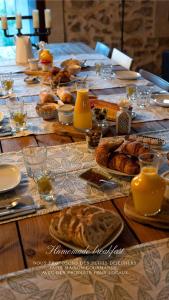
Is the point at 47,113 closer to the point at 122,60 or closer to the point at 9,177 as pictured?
the point at 9,177

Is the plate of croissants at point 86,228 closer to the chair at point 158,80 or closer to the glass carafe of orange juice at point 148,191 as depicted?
the glass carafe of orange juice at point 148,191

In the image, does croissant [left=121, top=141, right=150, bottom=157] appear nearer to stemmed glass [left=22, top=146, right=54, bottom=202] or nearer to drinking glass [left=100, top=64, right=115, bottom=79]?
stemmed glass [left=22, top=146, right=54, bottom=202]

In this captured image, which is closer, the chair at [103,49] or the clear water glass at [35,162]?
the clear water glass at [35,162]

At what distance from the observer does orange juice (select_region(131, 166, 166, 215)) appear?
0.91 m

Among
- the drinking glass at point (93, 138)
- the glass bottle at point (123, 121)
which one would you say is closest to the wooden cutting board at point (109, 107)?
the glass bottle at point (123, 121)

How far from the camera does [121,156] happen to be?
1.12m

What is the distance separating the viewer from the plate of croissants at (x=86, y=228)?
82cm

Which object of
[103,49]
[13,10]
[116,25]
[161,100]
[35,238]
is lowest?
[35,238]

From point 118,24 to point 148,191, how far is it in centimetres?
340

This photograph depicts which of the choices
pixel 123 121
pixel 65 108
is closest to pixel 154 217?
pixel 123 121

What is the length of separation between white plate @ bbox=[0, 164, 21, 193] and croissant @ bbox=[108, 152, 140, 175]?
0.96 ft

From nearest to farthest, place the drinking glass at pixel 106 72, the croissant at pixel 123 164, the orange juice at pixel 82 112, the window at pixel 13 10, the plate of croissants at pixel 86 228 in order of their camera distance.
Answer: the plate of croissants at pixel 86 228
the croissant at pixel 123 164
the orange juice at pixel 82 112
the drinking glass at pixel 106 72
the window at pixel 13 10

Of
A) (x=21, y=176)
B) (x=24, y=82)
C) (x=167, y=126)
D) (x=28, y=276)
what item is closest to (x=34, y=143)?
(x=21, y=176)

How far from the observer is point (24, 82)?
2.12 metres
